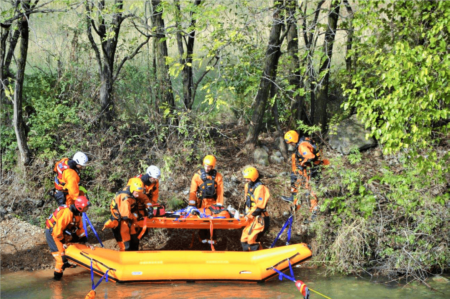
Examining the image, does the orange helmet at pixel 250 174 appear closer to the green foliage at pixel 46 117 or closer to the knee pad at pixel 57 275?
the knee pad at pixel 57 275

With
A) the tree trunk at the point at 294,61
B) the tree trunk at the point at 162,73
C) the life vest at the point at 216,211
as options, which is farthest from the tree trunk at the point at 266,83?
the life vest at the point at 216,211

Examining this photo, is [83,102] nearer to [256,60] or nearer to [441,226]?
[256,60]

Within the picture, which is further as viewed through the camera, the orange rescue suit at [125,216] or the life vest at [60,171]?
the life vest at [60,171]

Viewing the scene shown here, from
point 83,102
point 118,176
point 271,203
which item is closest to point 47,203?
point 118,176

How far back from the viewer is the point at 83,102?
11.2 meters

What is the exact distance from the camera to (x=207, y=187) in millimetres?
8602

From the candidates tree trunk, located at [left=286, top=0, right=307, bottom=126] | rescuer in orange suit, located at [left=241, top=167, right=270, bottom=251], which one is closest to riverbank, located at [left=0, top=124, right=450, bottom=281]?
rescuer in orange suit, located at [left=241, top=167, right=270, bottom=251]

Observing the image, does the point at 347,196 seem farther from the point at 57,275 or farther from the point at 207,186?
the point at 57,275

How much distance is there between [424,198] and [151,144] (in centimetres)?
632

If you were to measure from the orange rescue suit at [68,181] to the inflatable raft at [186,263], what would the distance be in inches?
35.2

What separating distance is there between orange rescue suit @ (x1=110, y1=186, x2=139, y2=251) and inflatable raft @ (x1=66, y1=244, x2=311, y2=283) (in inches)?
17.0

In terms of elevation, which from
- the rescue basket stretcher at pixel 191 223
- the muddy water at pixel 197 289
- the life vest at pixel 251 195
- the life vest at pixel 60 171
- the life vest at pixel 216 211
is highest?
the life vest at pixel 60 171

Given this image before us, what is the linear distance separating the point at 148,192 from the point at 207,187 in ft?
3.51

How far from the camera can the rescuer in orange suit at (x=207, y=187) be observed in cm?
859
